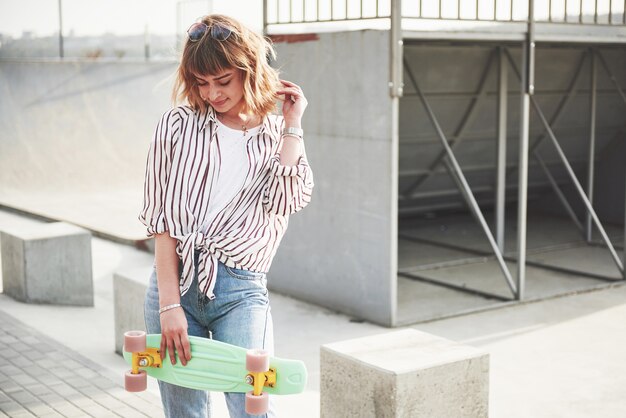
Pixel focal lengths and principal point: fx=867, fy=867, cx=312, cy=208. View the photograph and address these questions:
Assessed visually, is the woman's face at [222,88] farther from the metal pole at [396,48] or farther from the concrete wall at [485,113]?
the concrete wall at [485,113]

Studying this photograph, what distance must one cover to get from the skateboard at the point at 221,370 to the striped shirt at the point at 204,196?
0.59ft

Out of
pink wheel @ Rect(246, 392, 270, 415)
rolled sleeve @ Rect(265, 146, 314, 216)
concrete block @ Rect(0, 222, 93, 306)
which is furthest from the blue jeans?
concrete block @ Rect(0, 222, 93, 306)

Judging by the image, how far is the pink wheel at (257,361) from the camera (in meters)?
2.39

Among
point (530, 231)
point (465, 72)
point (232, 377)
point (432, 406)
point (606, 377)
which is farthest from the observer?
point (530, 231)

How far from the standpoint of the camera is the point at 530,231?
1161cm

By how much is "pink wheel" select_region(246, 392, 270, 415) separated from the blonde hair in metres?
0.84

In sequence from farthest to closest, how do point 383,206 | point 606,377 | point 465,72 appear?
point 465,72 → point 383,206 → point 606,377

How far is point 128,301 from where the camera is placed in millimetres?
5953

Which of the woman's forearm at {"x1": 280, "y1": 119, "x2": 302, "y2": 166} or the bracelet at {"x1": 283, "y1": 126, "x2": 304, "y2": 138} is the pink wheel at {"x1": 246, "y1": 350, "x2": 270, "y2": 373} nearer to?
the woman's forearm at {"x1": 280, "y1": 119, "x2": 302, "y2": 166}

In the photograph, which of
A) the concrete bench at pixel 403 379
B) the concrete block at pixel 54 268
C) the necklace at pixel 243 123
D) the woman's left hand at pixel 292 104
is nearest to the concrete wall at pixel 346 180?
the concrete block at pixel 54 268

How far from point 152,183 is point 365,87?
14.6 ft

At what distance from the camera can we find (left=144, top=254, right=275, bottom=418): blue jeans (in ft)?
8.43

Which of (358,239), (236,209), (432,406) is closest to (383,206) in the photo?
(358,239)

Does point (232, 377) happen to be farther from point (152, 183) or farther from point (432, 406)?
point (432, 406)
